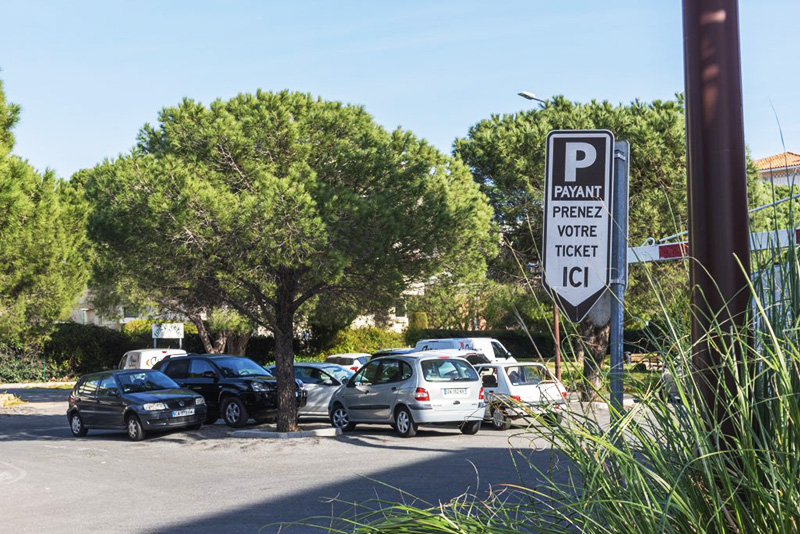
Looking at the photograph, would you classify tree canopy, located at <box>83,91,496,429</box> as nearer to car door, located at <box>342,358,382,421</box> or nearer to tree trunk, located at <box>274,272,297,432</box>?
tree trunk, located at <box>274,272,297,432</box>

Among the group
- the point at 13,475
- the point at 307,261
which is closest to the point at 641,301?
the point at 307,261

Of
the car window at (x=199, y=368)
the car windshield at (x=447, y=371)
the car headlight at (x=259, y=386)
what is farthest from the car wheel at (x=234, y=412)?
the car windshield at (x=447, y=371)

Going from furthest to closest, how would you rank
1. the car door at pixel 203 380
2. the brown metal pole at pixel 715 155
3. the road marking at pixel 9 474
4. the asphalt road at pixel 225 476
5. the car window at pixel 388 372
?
1. the car door at pixel 203 380
2. the car window at pixel 388 372
3. the road marking at pixel 9 474
4. the asphalt road at pixel 225 476
5. the brown metal pole at pixel 715 155

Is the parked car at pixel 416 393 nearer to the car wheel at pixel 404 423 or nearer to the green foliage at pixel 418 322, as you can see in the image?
the car wheel at pixel 404 423

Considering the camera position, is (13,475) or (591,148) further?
(13,475)

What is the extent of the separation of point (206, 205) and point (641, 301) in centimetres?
1236

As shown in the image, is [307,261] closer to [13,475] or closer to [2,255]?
[13,475]

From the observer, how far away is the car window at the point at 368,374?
19.5 meters

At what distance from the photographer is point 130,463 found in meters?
15.4

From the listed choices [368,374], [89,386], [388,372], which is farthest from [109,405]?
[388,372]

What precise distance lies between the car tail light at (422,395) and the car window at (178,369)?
7.56 m

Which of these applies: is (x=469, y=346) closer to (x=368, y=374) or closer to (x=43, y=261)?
(x=368, y=374)

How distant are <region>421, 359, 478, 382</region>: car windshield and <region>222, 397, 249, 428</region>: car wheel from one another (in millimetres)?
5160

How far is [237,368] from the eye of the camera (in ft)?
75.6
